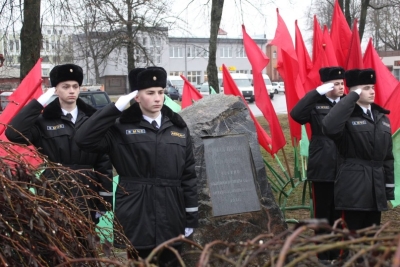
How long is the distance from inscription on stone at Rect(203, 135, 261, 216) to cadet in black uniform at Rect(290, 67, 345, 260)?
1.75 ft

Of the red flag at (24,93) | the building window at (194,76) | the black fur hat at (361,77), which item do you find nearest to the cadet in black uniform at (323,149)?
the black fur hat at (361,77)

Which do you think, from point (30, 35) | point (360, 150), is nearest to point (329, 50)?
point (360, 150)

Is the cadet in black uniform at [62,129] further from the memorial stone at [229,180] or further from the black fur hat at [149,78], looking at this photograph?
the memorial stone at [229,180]

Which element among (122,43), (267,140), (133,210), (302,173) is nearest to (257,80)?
(267,140)

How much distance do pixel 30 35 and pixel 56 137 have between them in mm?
5265

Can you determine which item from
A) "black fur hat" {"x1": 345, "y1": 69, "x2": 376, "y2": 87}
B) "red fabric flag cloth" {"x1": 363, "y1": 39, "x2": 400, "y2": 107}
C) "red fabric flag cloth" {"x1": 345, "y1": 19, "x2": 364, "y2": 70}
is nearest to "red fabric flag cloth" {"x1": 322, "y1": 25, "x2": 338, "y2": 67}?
"red fabric flag cloth" {"x1": 345, "y1": 19, "x2": 364, "y2": 70}

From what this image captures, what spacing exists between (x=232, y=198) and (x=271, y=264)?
379 cm

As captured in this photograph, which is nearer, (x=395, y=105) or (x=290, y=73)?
(x=395, y=105)

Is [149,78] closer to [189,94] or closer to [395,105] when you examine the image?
[395,105]

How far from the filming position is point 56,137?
4203mm

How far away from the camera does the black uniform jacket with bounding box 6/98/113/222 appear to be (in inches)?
164

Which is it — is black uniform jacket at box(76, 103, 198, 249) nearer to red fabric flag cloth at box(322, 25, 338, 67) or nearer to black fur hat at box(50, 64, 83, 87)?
black fur hat at box(50, 64, 83, 87)

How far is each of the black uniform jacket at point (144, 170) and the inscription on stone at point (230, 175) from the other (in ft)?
4.45

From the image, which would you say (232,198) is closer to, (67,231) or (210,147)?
(210,147)
